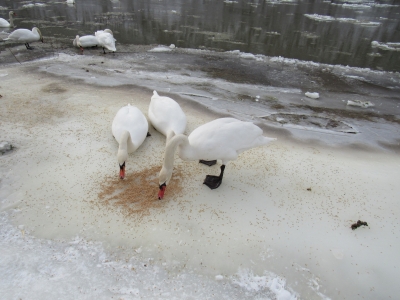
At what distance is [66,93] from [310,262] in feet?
22.0

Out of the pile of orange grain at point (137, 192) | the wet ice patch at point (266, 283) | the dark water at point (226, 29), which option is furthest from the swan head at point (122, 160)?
the dark water at point (226, 29)

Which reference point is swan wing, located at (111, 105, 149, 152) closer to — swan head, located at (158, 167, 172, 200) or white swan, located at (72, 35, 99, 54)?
swan head, located at (158, 167, 172, 200)

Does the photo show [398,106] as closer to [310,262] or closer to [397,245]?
[397,245]

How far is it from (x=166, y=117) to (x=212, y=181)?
5.89ft

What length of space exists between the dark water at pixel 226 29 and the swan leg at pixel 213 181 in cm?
1061

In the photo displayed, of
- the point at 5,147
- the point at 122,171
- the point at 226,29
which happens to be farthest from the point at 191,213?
the point at 226,29

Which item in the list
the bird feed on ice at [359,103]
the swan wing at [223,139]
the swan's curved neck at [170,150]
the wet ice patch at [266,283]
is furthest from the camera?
the bird feed on ice at [359,103]

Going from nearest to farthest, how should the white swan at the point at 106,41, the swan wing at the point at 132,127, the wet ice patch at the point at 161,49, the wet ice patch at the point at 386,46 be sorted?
the swan wing at the point at 132,127, the white swan at the point at 106,41, the wet ice patch at the point at 161,49, the wet ice patch at the point at 386,46

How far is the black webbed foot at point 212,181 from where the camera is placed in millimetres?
4445

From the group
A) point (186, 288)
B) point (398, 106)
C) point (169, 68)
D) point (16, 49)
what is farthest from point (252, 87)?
point (16, 49)

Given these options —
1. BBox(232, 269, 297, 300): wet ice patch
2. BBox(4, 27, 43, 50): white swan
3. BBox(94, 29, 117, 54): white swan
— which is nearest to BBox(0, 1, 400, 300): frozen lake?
BBox(232, 269, 297, 300): wet ice patch

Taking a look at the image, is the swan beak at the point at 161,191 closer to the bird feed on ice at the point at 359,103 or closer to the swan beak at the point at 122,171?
the swan beak at the point at 122,171

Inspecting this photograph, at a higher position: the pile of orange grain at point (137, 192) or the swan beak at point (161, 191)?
the swan beak at point (161, 191)

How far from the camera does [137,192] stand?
423 centimetres
